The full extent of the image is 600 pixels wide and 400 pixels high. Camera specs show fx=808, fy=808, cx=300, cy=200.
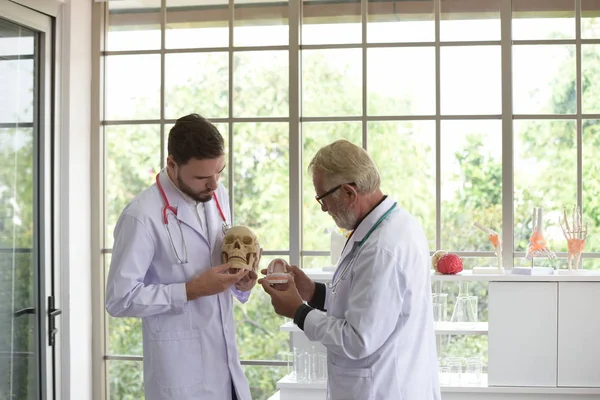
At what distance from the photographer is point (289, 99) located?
446 centimetres

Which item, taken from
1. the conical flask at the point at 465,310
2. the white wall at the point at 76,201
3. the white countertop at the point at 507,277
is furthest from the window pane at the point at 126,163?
the conical flask at the point at 465,310

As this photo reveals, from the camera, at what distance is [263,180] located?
4555mm

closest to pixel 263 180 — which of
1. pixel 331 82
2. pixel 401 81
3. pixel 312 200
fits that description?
pixel 312 200

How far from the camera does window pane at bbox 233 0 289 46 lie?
14.9 ft

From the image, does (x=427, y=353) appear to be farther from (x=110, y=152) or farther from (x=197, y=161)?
(x=110, y=152)

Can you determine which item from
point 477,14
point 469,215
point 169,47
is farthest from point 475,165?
point 169,47

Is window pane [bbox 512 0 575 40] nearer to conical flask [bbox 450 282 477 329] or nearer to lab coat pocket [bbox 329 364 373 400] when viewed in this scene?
conical flask [bbox 450 282 477 329]

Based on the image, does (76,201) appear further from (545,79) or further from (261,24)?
(545,79)

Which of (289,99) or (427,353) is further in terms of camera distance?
(289,99)

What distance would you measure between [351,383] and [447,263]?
1875 millimetres

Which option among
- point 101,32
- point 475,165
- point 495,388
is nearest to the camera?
point 495,388

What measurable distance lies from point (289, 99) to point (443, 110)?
2.78 feet

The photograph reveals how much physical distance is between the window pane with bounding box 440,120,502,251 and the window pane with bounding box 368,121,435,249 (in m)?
0.07

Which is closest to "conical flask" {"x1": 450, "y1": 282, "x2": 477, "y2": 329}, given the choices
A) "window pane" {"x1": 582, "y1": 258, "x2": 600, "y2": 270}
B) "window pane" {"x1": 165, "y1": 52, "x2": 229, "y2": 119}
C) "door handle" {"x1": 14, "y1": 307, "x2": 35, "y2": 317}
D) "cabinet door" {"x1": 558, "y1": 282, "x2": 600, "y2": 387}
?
"cabinet door" {"x1": 558, "y1": 282, "x2": 600, "y2": 387}
